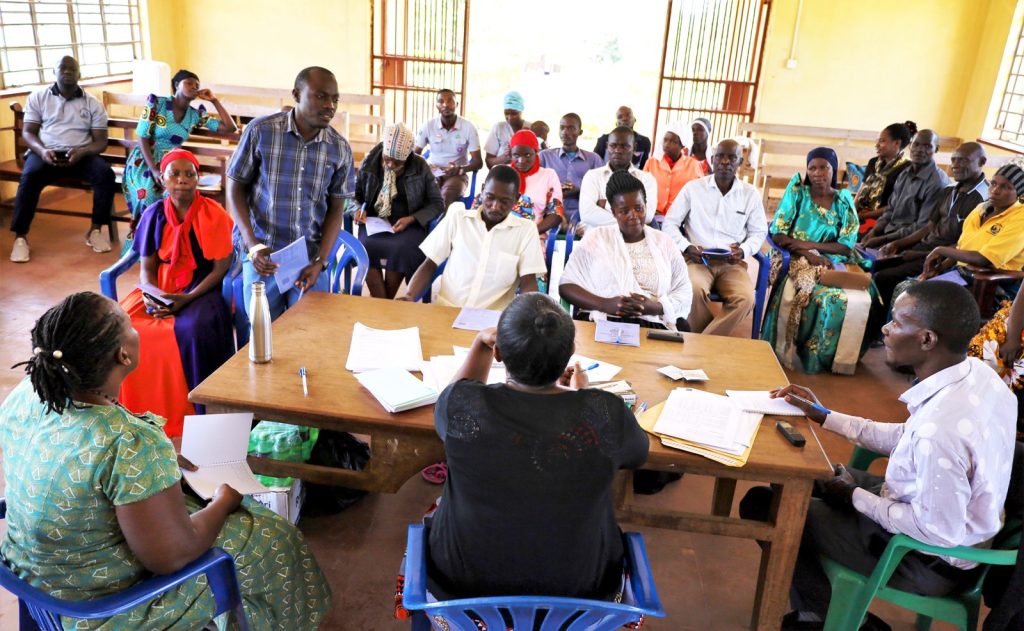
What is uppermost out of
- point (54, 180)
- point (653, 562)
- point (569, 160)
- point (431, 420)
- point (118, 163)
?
point (569, 160)

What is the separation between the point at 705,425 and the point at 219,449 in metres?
1.38

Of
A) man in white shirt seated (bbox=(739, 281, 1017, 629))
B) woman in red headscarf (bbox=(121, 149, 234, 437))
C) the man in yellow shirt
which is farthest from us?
the man in yellow shirt

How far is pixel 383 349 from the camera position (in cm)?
263

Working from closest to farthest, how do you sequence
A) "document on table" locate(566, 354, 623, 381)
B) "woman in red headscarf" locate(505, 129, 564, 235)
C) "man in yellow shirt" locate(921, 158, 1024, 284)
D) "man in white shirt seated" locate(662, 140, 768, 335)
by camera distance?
1. "document on table" locate(566, 354, 623, 381)
2. "man in yellow shirt" locate(921, 158, 1024, 284)
3. "man in white shirt seated" locate(662, 140, 768, 335)
4. "woman in red headscarf" locate(505, 129, 564, 235)

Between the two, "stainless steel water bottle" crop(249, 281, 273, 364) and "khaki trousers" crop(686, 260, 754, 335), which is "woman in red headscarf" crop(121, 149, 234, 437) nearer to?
"stainless steel water bottle" crop(249, 281, 273, 364)

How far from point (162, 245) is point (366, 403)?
1.86 m

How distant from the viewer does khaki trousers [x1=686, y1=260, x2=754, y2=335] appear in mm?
4477

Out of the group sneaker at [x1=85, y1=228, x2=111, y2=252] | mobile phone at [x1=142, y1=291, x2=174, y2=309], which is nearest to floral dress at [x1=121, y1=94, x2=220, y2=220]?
sneaker at [x1=85, y1=228, x2=111, y2=252]

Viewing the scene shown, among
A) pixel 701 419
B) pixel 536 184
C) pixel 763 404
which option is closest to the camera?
pixel 701 419

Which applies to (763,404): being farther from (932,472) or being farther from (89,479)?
(89,479)

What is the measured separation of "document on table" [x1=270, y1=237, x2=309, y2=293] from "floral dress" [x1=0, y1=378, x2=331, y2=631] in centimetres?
137

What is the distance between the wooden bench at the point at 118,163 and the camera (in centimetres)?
585

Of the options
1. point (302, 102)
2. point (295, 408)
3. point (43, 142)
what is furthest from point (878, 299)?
point (43, 142)

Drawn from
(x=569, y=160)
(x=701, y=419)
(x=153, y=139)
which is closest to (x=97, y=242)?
(x=153, y=139)
